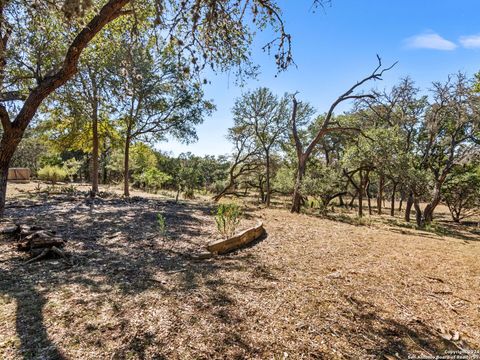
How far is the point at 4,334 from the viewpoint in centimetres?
224

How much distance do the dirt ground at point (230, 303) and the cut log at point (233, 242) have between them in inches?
8.6

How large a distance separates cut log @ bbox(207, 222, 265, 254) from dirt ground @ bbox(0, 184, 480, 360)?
22 cm

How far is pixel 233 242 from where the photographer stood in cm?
534

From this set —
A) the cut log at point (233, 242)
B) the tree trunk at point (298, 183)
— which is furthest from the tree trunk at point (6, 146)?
the tree trunk at point (298, 183)

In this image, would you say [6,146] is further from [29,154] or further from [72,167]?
[29,154]

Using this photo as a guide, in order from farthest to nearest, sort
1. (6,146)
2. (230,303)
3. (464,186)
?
(464,186) < (6,146) < (230,303)

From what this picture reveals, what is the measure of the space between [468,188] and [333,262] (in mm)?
17844

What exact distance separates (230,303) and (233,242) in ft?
7.63

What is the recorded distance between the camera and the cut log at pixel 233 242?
502cm

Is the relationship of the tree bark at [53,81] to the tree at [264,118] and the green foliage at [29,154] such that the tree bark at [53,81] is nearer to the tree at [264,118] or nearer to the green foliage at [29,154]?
the tree at [264,118]

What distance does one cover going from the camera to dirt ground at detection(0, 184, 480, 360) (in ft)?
7.50

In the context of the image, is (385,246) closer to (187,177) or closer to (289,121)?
(289,121)

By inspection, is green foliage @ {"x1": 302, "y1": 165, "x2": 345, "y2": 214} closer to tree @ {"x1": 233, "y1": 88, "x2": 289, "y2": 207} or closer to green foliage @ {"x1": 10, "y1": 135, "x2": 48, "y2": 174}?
tree @ {"x1": 233, "y1": 88, "x2": 289, "y2": 207}

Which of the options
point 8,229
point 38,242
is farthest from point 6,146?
point 8,229
